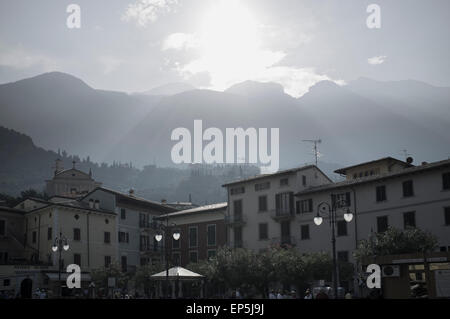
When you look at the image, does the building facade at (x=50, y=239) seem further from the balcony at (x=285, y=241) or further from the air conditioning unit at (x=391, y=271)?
the air conditioning unit at (x=391, y=271)

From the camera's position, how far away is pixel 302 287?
41812 mm

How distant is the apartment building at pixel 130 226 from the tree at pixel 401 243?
98.4 feet

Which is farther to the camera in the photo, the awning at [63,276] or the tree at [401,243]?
the awning at [63,276]

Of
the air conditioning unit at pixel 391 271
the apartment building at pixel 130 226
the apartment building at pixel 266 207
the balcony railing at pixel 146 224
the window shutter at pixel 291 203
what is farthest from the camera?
the balcony railing at pixel 146 224

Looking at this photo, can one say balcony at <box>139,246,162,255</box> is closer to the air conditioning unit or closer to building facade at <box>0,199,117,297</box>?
building facade at <box>0,199,117,297</box>

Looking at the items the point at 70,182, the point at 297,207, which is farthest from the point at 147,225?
the point at 70,182

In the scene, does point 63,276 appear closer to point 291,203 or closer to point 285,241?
point 285,241

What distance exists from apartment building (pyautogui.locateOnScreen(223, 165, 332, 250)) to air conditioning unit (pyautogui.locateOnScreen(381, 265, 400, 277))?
2214 centimetres

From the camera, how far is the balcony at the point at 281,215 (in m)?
48.1

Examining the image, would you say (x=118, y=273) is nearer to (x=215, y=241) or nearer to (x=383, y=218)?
(x=215, y=241)

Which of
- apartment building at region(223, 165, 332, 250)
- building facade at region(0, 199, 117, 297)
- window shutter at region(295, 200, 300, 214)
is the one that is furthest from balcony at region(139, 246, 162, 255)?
window shutter at region(295, 200, 300, 214)

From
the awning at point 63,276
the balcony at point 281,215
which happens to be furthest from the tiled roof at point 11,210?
the balcony at point 281,215

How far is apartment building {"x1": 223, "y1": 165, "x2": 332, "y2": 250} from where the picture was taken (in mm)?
48656
